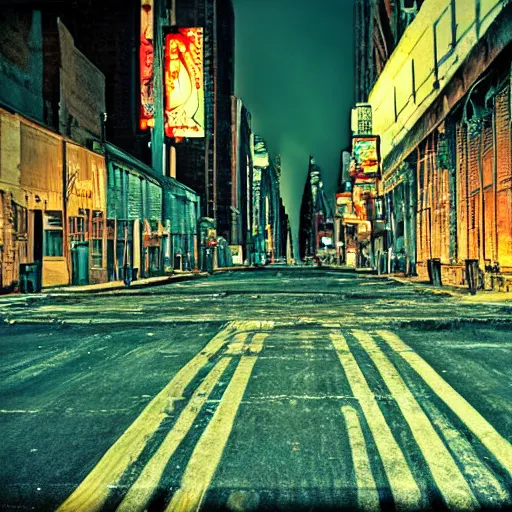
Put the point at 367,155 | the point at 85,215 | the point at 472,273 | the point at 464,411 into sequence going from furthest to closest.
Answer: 1. the point at 367,155
2. the point at 85,215
3. the point at 472,273
4. the point at 464,411

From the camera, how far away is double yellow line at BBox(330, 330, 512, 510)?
133 inches

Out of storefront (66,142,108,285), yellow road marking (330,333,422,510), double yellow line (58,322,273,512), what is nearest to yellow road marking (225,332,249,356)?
double yellow line (58,322,273,512)

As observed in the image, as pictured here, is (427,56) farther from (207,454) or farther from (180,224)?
(207,454)

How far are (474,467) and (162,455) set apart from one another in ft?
6.24

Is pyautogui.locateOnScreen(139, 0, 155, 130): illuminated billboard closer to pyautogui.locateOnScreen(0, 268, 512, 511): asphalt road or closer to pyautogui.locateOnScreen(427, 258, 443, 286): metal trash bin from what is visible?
pyautogui.locateOnScreen(427, 258, 443, 286): metal trash bin

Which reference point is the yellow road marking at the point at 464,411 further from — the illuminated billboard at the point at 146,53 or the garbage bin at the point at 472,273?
the illuminated billboard at the point at 146,53

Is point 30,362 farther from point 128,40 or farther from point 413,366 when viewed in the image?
point 128,40

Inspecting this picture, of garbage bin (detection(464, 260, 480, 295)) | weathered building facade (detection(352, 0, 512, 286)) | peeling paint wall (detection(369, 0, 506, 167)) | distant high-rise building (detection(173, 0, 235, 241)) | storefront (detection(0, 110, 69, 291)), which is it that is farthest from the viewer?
distant high-rise building (detection(173, 0, 235, 241))

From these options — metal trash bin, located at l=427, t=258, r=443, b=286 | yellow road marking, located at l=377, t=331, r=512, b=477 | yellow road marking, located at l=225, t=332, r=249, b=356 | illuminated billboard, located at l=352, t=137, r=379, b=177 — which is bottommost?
yellow road marking, located at l=377, t=331, r=512, b=477

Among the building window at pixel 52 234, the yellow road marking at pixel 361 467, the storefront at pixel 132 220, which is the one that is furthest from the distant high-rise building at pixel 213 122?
the yellow road marking at pixel 361 467

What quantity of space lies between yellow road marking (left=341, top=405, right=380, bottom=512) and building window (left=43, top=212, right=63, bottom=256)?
868 inches

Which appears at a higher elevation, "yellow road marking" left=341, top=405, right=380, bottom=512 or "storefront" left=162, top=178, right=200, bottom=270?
"storefront" left=162, top=178, right=200, bottom=270

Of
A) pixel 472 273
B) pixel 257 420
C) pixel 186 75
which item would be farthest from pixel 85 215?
pixel 257 420

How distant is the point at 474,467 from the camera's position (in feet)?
12.4
